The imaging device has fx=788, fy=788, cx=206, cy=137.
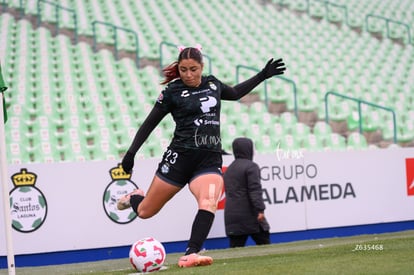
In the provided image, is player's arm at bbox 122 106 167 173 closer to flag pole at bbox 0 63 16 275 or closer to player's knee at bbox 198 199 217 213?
player's knee at bbox 198 199 217 213

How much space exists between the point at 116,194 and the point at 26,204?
1.30 meters

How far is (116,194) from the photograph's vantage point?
11.3 m

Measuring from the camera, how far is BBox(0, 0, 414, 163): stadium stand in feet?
48.4

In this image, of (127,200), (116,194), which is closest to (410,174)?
(116,194)

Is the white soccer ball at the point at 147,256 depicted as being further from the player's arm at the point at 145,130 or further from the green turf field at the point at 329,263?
the player's arm at the point at 145,130

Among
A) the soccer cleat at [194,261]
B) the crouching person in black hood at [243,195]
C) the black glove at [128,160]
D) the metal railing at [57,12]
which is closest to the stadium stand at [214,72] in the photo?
the metal railing at [57,12]

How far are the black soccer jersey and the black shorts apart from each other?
56 millimetres

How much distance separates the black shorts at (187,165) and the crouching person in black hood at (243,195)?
11.7 feet

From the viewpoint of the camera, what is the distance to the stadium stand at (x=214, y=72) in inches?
580

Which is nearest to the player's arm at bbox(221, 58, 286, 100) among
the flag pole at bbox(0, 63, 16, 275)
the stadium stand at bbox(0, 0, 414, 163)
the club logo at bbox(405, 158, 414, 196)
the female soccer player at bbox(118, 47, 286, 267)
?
the female soccer player at bbox(118, 47, 286, 267)

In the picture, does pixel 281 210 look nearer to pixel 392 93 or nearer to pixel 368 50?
pixel 392 93

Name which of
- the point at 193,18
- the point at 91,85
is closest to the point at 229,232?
the point at 91,85

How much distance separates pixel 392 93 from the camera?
19.8 meters

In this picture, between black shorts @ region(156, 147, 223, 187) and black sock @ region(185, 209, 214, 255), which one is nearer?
black sock @ region(185, 209, 214, 255)
